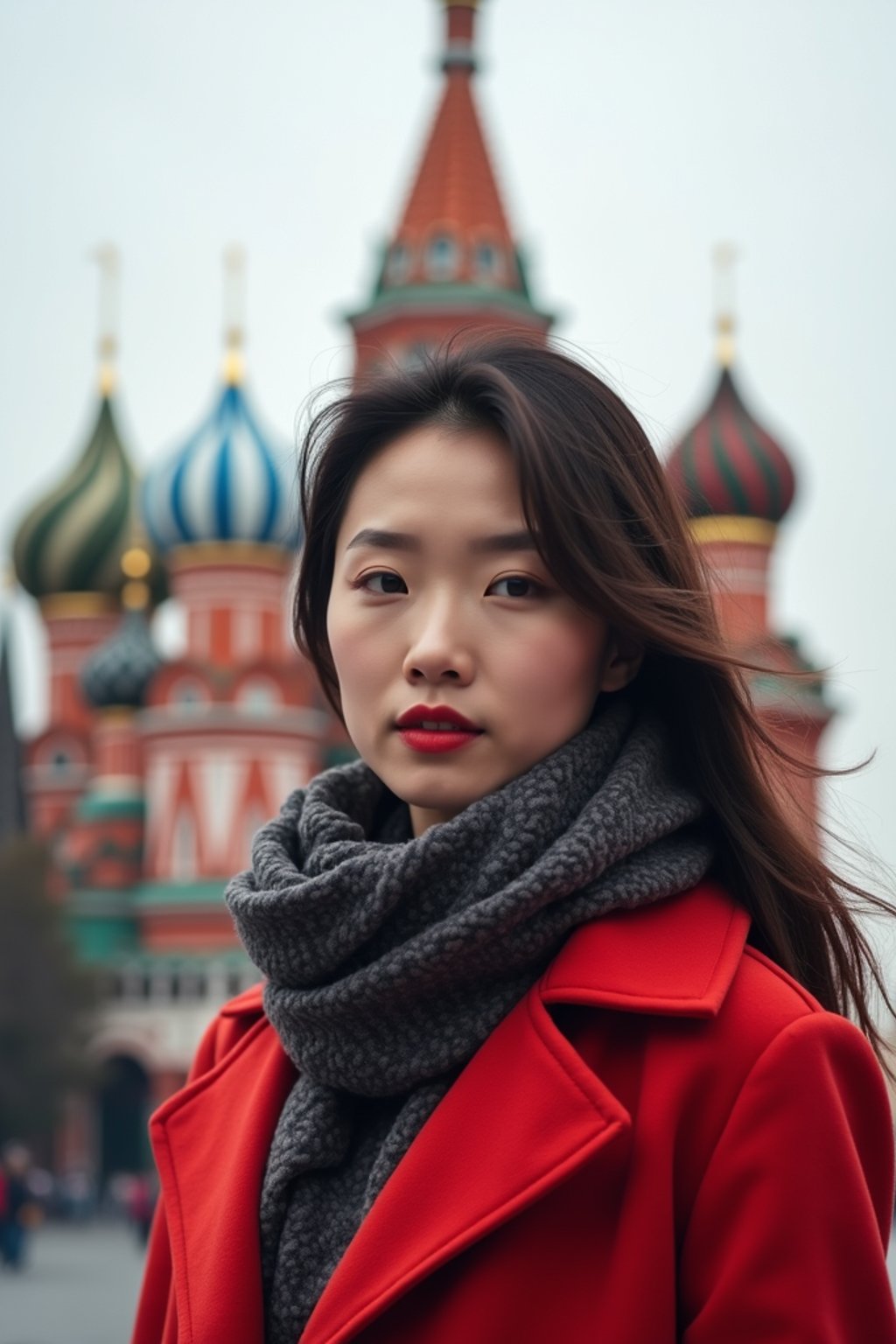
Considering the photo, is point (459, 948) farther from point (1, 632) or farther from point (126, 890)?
point (1, 632)

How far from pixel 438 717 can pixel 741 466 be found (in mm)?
28236

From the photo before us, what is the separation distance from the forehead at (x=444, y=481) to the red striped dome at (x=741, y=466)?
89.8 feet

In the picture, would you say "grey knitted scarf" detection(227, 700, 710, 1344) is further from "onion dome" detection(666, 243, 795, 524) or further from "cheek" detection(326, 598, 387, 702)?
"onion dome" detection(666, 243, 795, 524)

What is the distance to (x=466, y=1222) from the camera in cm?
182

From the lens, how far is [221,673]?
2914 centimetres

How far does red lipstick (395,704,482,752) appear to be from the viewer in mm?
2033

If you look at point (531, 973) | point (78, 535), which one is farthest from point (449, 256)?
point (531, 973)

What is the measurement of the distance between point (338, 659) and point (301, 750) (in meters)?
27.3

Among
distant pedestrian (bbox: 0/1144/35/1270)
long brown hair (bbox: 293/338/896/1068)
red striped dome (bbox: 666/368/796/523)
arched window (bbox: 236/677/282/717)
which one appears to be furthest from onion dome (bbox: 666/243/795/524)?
long brown hair (bbox: 293/338/896/1068)

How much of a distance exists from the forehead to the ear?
0.17m

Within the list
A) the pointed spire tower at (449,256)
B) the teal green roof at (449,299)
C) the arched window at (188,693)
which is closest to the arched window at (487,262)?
the pointed spire tower at (449,256)

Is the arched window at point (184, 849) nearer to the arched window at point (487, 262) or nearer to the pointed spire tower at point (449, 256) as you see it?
the pointed spire tower at point (449, 256)

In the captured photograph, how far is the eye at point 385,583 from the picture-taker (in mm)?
2096

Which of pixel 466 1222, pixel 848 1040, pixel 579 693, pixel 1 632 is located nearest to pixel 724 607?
pixel 579 693
